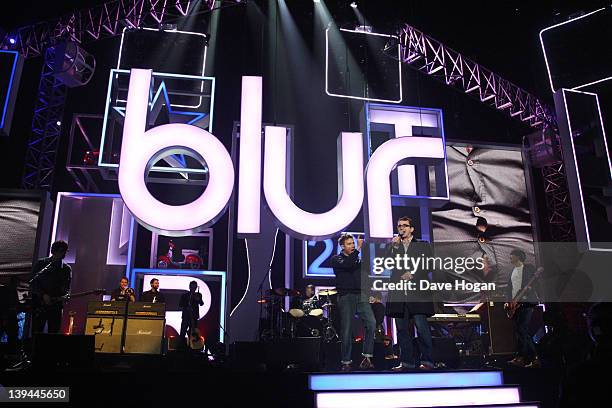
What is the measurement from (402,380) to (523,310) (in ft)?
7.17

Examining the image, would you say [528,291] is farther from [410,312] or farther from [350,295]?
[350,295]

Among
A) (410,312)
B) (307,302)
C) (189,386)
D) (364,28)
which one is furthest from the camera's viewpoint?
(364,28)

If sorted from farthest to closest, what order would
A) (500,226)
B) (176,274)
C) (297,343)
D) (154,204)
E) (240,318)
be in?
(500,226)
(176,274)
(240,318)
(154,204)
(297,343)

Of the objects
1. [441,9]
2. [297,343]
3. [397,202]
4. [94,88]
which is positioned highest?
[441,9]

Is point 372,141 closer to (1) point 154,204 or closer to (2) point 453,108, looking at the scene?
(2) point 453,108

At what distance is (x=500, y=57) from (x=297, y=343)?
934 cm

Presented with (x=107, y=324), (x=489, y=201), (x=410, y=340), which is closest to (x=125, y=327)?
(x=107, y=324)

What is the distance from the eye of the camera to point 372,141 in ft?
39.0

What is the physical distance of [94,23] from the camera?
34.0 feet

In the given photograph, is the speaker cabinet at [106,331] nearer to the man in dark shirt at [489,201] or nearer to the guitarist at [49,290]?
the guitarist at [49,290]

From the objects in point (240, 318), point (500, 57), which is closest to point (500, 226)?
point (500, 57)

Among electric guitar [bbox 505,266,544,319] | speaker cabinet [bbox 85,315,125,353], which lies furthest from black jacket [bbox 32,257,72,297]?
electric guitar [bbox 505,266,544,319]

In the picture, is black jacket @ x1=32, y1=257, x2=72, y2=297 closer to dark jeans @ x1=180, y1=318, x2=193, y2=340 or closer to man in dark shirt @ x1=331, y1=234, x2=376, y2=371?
dark jeans @ x1=180, y1=318, x2=193, y2=340

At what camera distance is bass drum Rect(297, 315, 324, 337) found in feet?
29.1
